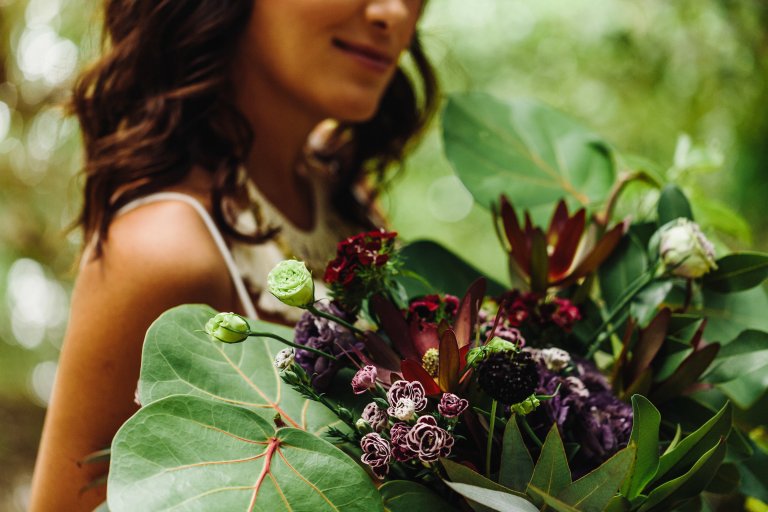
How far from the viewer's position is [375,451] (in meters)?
0.50

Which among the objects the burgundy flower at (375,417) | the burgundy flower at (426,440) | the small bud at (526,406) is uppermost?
the small bud at (526,406)

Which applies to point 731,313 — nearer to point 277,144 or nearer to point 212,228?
point 212,228

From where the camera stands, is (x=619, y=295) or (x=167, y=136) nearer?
(x=619, y=295)

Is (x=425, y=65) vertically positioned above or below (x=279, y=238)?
above

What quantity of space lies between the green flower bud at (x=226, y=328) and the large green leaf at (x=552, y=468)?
249 mm

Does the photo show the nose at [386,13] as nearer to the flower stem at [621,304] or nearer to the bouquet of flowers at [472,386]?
the bouquet of flowers at [472,386]

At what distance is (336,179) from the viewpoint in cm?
141

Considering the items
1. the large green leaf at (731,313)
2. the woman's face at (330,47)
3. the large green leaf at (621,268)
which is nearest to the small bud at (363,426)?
the large green leaf at (621,268)

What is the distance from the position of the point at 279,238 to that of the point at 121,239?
0.90ft

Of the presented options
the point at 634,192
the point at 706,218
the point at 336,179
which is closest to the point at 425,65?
the point at 336,179

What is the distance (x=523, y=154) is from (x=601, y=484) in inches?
21.6

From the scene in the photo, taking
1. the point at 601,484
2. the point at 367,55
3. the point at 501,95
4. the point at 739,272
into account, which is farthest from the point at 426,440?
the point at 501,95

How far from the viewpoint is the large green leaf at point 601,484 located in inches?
17.8

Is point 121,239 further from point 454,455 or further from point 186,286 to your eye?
point 454,455
